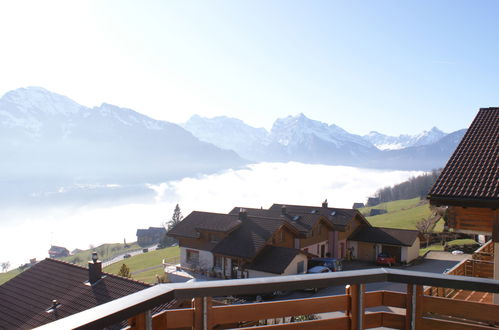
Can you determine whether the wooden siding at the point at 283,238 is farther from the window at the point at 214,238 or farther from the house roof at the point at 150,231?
the house roof at the point at 150,231

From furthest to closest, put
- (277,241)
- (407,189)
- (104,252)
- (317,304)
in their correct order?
(407,189)
(104,252)
(277,241)
(317,304)

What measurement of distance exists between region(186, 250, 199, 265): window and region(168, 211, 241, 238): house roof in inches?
55.7

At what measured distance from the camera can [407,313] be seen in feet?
10.3

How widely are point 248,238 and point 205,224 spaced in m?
4.97

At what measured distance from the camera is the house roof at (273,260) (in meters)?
26.8

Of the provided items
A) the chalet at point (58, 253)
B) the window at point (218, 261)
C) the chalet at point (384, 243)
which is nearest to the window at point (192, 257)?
the window at point (218, 261)

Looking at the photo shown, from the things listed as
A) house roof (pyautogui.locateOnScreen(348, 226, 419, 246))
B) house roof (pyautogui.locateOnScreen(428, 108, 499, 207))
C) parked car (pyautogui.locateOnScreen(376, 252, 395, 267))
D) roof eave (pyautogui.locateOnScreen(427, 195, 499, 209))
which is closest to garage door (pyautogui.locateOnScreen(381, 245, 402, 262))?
house roof (pyautogui.locateOnScreen(348, 226, 419, 246))

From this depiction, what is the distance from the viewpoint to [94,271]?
18.9 meters

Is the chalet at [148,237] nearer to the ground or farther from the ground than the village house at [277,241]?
nearer to the ground

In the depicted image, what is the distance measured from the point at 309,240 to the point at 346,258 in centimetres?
553

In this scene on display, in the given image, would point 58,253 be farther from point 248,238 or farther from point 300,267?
point 300,267

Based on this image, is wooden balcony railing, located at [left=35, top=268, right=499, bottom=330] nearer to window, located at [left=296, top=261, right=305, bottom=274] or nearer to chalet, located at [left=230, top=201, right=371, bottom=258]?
Result: window, located at [left=296, top=261, right=305, bottom=274]

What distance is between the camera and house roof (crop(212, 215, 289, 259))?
28.9m

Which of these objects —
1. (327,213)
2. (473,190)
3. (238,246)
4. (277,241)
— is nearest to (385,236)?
(327,213)
